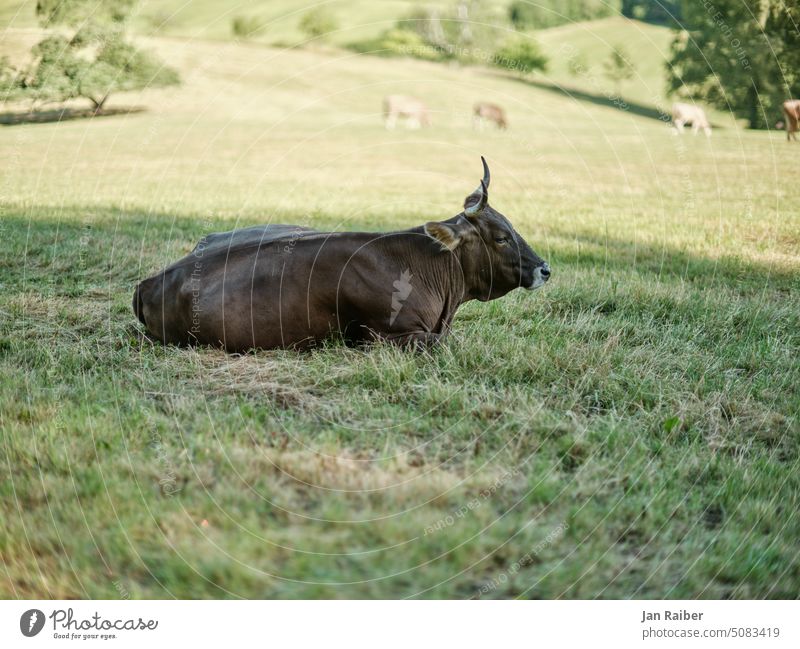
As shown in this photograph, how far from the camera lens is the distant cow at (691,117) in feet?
108

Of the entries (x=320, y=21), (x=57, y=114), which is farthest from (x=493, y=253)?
(x=320, y=21)

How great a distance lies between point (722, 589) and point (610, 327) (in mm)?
3857

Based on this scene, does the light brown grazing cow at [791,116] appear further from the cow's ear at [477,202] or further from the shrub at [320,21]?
the shrub at [320,21]

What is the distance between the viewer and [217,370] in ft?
22.4

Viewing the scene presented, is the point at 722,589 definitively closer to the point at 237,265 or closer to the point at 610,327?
the point at 610,327

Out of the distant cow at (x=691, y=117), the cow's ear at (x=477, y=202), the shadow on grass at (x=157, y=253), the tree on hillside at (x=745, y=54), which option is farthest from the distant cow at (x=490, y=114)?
the cow's ear at (x=477, y=202)

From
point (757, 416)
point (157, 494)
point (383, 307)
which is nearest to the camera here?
point (157, 494)

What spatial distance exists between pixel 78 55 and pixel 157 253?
16431 millimetres

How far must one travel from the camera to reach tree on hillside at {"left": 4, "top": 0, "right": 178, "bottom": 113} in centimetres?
1834

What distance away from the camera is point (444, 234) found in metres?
7.36

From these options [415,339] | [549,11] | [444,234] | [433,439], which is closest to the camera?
[433,439]

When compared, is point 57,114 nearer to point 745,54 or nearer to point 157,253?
point 157,253
